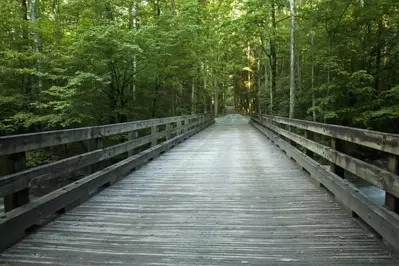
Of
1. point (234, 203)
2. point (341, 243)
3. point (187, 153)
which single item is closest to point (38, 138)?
point (234, 203)

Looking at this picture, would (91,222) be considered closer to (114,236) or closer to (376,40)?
(114,236)

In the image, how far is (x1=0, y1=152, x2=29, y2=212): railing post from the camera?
3.18m

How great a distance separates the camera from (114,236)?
3.32m

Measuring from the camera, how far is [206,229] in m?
3.50

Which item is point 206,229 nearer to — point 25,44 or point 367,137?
point 367,137

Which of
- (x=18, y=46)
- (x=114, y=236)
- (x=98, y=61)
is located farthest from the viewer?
(x=18, y=46)

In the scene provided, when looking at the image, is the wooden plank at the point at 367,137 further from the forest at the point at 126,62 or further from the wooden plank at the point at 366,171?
the forest at the point at 126,62

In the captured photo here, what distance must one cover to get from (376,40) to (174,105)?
40.6 feet

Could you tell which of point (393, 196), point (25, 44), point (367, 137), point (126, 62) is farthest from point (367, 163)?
point (25, 44)

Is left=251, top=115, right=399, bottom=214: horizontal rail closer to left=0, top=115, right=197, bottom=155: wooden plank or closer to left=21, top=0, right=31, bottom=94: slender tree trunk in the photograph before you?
left=0, top=115, right=197, bottom=155: wooden plank

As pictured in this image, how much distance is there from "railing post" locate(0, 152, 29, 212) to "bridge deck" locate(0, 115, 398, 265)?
0.38 meters

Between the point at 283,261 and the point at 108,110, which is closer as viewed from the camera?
the point at 283,261

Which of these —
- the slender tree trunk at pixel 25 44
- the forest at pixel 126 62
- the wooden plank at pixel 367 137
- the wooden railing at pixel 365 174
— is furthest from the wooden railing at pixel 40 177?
the slender tree trunk at pixel 25 44

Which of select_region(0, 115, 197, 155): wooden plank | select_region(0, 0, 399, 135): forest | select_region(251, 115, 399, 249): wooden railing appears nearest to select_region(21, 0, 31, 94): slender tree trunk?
select_region(0, 0, 399, 135): forest
